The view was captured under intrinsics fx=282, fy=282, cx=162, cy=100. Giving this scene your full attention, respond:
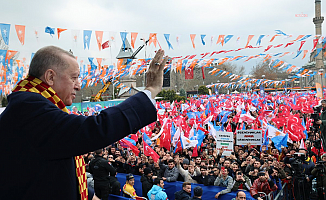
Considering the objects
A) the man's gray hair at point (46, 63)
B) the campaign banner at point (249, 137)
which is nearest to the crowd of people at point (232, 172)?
the campaign banner at point (249, 137)

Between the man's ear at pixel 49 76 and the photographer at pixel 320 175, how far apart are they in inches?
294

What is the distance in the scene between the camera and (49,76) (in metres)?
1.33

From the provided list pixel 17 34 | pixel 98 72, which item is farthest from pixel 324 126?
pixel 98 72

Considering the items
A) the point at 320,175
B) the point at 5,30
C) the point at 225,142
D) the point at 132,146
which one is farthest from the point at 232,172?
the point at 5,30

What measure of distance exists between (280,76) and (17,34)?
300ft

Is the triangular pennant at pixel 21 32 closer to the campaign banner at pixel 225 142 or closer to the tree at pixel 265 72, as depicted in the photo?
the campaign banner at pixel 225 142

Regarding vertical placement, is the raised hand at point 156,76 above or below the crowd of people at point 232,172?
above

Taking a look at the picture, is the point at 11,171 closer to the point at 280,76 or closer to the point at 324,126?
the point at 324,126

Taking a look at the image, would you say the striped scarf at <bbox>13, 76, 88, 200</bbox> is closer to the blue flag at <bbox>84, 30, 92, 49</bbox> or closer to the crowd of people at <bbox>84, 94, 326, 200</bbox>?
the crowd of people at <bbox>84, 94, 326, 200</bbox>

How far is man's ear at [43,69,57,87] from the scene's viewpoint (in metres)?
1.33

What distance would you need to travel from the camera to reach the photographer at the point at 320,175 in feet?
23.3

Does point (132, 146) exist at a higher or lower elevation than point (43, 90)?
lower

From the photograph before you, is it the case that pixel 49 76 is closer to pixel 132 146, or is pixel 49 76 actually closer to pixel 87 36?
pixel 132 146

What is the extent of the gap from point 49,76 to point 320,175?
7.81 metres
